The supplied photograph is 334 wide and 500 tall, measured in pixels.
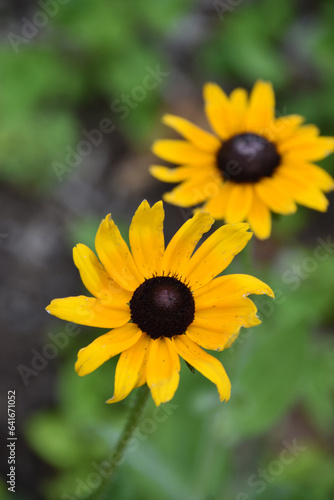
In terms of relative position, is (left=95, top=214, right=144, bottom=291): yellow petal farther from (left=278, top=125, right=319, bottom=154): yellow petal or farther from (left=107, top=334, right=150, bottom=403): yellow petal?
(left=278, top=125, right=319, bottom=154): yellow petal

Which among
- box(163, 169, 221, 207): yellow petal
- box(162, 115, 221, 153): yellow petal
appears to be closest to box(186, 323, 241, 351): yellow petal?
box(163, 169, 221, 207): yellow petal

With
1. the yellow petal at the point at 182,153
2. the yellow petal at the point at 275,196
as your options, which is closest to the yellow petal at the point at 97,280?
the yellow petal at the point at 275,196

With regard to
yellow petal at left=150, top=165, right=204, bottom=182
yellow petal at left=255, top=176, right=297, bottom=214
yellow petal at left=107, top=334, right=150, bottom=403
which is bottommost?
yellow petal at left=107, top=334, right=150, bottom=403

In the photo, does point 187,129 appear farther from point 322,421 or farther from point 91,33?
point 91,33

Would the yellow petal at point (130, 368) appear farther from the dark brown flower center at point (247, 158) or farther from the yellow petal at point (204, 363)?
the dark brown flower center at point (247, 158)

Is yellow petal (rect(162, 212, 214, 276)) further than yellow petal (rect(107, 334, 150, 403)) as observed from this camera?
Yes

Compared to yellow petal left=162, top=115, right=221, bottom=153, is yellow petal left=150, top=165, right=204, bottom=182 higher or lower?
lower

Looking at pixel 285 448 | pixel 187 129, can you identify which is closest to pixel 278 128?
pixel 187 129
